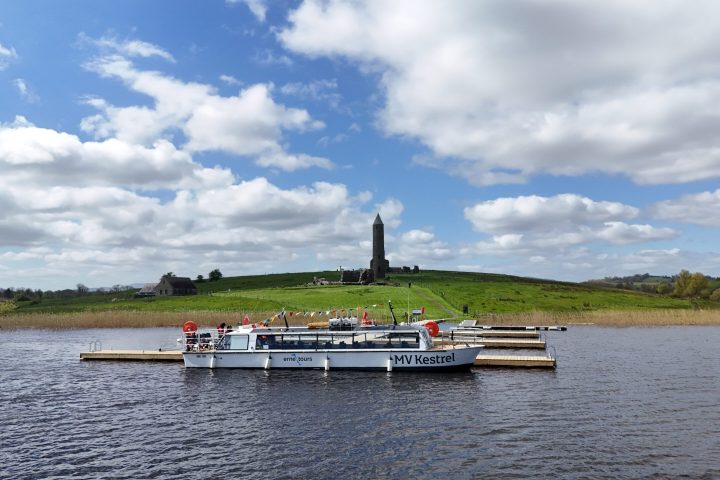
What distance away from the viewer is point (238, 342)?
53.9m

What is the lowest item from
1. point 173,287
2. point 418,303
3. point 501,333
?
point 501,333

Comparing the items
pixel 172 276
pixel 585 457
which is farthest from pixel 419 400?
pixel 172 276

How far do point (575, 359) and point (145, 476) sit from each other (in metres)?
43.6

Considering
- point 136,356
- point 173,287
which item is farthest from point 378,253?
point 136,356

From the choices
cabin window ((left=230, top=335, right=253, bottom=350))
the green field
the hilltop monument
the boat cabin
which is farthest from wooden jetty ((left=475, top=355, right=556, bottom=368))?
the hilltop monument

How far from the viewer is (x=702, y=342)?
66875 mm

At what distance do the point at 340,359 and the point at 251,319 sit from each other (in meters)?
44.1

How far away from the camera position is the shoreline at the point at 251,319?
90.7 m

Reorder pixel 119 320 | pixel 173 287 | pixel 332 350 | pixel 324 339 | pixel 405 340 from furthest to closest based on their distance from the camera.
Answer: pixel 173 287 < pixel 119 320 < pixel 324 339 < pixel 332 350 < pixel 405 340

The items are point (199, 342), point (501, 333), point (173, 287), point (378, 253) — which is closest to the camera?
point (199, 342)

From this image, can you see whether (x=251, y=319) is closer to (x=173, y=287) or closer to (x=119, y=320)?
(x=119, y=320)

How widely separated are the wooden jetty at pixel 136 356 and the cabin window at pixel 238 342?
801 centimetres

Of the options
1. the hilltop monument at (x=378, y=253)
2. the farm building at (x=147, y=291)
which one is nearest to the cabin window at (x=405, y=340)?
the hilltop monument at (x=378, y=253)

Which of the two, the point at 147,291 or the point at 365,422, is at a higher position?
the point at 147,291
